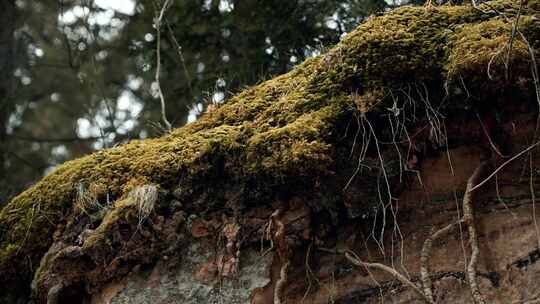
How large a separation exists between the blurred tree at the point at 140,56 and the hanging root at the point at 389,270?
153 centimetres

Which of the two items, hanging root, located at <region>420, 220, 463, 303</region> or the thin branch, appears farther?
hanging root, located at <region>420, 220, 463, 303</region>

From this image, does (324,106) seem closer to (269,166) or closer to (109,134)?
(269,166)

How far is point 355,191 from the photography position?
334 centimetres

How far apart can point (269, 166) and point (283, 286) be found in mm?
649

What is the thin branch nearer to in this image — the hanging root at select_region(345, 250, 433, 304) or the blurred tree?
the hanging root at select_region(345, 250, 433, 304)

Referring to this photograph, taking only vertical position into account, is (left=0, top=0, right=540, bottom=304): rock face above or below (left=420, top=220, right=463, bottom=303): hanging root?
above

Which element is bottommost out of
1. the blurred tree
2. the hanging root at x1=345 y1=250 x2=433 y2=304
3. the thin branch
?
the hanging root at x1=345 y1=250 x2=433 y2=304

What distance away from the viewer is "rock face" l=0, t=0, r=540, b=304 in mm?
3105

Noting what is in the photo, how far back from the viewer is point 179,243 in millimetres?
3643

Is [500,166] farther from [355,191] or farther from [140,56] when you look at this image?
[140,56]

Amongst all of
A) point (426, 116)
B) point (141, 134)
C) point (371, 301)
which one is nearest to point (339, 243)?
point (371, 301)

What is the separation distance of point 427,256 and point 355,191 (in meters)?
0.50

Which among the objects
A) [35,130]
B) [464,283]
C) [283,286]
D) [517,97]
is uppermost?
[35,130]

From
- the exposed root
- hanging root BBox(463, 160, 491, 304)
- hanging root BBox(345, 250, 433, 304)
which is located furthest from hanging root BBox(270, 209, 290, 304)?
hanging root BBox(463, 160, 491, 304)
